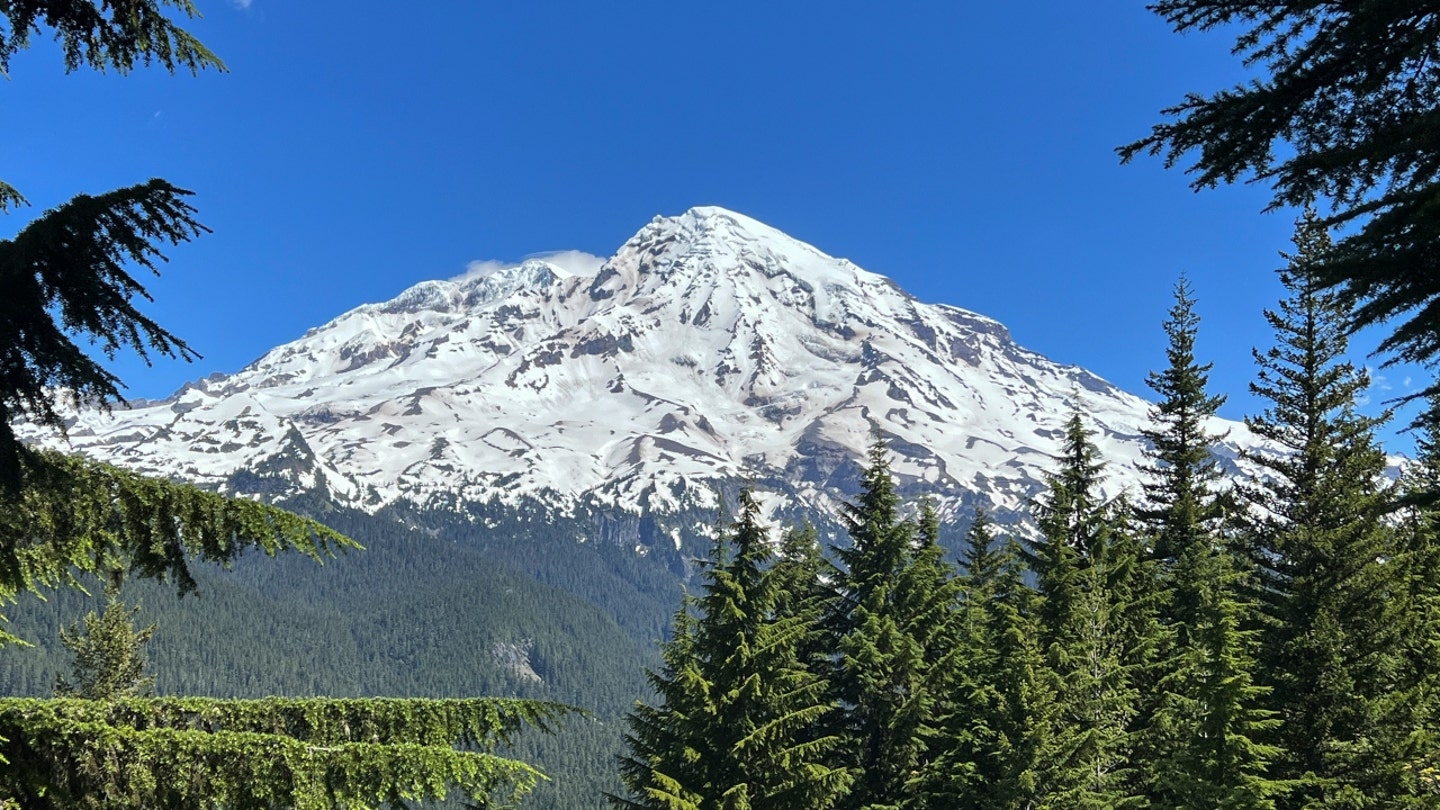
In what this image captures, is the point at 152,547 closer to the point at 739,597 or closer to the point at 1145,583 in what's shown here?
the point at 739,597

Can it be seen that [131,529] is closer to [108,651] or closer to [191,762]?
[191,762]

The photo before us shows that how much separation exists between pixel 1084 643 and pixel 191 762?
880 inches

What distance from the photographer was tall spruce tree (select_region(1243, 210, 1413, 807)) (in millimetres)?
19922

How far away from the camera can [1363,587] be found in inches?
864

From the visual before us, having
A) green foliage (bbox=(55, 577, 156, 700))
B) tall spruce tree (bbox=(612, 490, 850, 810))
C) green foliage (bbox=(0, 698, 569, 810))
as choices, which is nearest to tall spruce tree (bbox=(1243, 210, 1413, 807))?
tall spruce tree (bbox=(612, 490, 850, 810))

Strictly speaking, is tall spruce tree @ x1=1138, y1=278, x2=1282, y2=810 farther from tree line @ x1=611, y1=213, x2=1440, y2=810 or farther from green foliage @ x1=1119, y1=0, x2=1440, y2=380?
green foliage @ x1=1119, y1=0, x2=1440, y2=380

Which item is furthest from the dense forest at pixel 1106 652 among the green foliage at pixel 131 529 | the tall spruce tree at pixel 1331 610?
the green foliage at pixel 131 529

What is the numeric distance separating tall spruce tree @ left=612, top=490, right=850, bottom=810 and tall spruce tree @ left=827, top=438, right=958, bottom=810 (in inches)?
50.5

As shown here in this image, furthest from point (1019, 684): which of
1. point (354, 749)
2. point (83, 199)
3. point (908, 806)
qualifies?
point (83, 199)

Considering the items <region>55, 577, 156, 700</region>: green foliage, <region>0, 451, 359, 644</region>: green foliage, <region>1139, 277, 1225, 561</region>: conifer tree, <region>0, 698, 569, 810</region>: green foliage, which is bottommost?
<region>0, 698, 569, 810</region>: green foliage

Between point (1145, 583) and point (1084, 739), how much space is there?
8.48 meters

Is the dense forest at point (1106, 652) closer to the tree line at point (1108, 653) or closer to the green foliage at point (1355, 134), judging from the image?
the tree line at point (1108, 653)

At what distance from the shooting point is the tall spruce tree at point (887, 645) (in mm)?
27406

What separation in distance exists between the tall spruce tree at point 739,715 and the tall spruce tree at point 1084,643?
5.87 m
